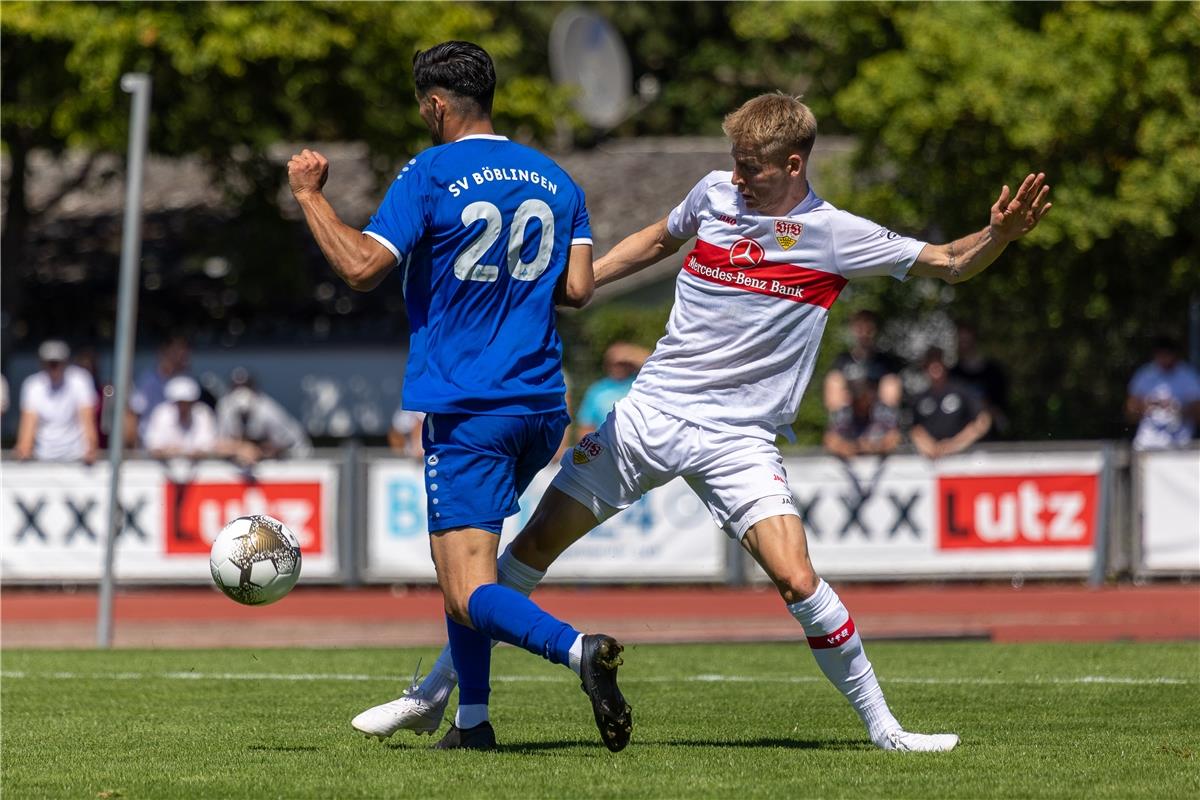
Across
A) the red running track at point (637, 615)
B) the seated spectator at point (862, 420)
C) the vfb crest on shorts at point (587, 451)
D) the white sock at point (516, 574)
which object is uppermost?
the vfb crest on shorts at point (587, 451)

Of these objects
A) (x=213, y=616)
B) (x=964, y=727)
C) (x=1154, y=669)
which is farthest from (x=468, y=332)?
(x=213, y=616)

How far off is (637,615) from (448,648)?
28.9 ft

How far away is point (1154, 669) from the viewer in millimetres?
9375

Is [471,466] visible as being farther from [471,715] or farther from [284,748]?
[284,748]

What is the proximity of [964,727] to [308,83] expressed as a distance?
1773 cm

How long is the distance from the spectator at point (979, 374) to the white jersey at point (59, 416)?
7.77 metres

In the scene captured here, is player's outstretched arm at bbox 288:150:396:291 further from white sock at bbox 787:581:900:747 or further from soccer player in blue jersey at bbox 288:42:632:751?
white sock at bbox 787:581:900:747

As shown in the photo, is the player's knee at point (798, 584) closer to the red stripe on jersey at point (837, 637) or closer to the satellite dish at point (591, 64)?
the red stripe on jersey at point (837, 637)

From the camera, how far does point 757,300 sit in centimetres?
661

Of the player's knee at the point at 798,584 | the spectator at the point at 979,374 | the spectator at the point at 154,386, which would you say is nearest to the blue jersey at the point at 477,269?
the player's knee at the point at 798,584

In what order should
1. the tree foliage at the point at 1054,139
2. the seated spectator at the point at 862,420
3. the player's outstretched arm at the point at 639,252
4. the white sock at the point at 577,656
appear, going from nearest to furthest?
the white sock at the point at 577,656 < the player's outstretched arm at the point at 639,252 < the seated spectator at the point at 862,420 < the tree foliage at the point at 1054,139

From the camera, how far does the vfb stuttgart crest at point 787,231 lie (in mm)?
6570

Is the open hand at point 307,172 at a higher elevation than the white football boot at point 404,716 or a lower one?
higher

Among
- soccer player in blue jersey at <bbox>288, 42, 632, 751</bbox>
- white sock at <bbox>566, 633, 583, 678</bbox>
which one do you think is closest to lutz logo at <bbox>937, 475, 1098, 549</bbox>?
soccer player in blue jersey at <bbox>288, 42, 632, 751</bbox>
